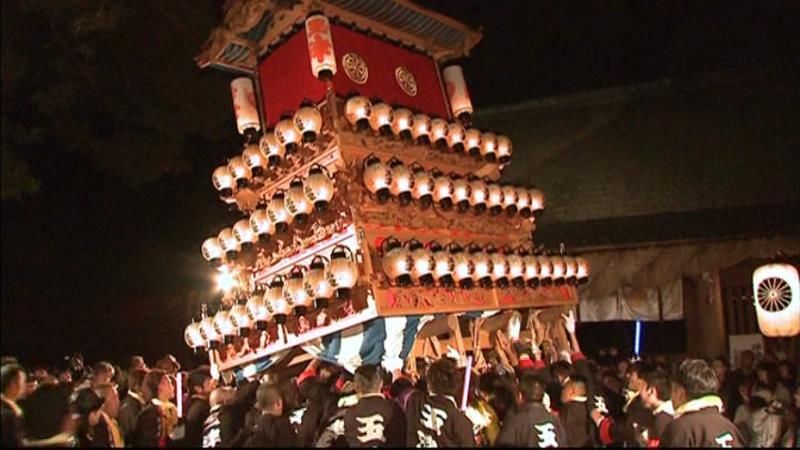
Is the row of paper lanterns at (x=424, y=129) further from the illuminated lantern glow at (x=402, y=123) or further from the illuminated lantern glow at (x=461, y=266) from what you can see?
the illuminated lantern glow at (x=461, y=266)

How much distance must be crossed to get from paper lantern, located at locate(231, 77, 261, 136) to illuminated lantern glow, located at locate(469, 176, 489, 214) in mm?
3976

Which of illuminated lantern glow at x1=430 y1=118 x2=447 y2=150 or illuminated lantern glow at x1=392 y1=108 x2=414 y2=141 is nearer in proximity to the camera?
illuminated lantern glow at x1=392 y1=108 x2=414 y2=141

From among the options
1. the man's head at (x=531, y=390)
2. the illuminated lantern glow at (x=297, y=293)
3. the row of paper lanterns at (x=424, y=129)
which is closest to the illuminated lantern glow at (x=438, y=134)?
the row of paper lanterns at (x=424, y=129)

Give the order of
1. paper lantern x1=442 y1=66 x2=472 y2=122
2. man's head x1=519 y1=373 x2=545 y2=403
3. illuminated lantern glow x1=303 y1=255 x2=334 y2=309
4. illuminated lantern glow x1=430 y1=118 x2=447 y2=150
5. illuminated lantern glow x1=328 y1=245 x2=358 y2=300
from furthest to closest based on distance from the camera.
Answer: paper lantern x1=442 y1=66 x2=472 y2=122 → illuminated lantern glow x1=430 y1=118 x2=447 y2=150 → illuminated lantern glow x1=303 y1=255 x2=334 y2=309 → illuminated lantern glow x1=328 y1=245 x2=358 y2=300 → man's head x1=519 y1=373 x2=545 y2=403

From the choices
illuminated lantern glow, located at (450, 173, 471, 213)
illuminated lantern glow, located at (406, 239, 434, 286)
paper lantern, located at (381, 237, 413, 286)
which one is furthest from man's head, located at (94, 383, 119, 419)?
illuminated lantern glow, located at (450, 173, 471, 213)

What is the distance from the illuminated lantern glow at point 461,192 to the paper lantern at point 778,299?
5655 millimetres

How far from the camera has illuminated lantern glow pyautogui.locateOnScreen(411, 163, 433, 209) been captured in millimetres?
11086

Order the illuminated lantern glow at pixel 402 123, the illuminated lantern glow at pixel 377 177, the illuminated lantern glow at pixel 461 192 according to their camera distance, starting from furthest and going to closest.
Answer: the illuminated lantern glow at pixel 461 192 → the illuminated lantern glow at pixel 402 123 → the illuminated lantern glow at pixel 377 177

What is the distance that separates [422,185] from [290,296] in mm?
2514

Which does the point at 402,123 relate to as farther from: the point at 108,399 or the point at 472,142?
the point at 108,399

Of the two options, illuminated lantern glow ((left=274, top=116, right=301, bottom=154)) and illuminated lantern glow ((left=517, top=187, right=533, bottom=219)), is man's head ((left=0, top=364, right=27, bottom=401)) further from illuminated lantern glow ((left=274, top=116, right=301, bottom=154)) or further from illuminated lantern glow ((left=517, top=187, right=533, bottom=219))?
illuminated lantern glow ((left=517, top=187, right=533, bottom=219))

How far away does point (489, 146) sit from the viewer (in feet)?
42.4

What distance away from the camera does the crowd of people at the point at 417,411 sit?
6195 mm

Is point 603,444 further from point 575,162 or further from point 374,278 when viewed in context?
point 575,162
